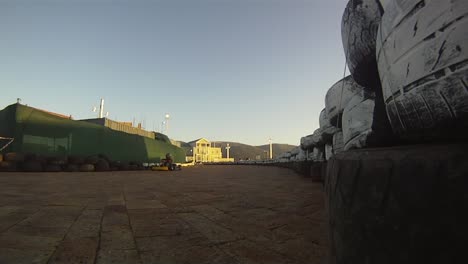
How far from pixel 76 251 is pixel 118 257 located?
0.28m

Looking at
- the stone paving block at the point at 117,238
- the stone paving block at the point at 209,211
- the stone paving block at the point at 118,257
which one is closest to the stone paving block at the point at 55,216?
the stone paving block at the point at 117,238

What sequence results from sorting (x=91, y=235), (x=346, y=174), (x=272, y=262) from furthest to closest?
1. (x=91, y=235)
2. (x=272, y=262)
3. (x=346, y=174)

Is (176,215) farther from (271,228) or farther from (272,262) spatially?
(272,262)

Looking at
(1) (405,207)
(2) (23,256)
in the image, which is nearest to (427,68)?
(1) (405,207)

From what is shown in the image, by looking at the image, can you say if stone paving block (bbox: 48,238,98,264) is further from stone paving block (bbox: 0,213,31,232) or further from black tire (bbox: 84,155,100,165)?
black tire (bbox: 84,155,100,165)

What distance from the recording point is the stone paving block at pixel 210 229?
1.71 meters

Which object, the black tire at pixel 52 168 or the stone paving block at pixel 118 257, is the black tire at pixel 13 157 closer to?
the black tire at pixel 52 168

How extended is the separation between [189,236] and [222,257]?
1.47 ft

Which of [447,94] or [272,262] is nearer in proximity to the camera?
[447,94]

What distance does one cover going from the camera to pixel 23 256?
1329 mm

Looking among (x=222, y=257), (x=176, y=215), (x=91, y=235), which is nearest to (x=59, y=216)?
(x=91, y=235)

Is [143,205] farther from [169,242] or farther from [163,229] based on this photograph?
[169,242]

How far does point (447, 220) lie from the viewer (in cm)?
51

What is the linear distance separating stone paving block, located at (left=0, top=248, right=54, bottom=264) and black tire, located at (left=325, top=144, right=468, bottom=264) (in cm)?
149
